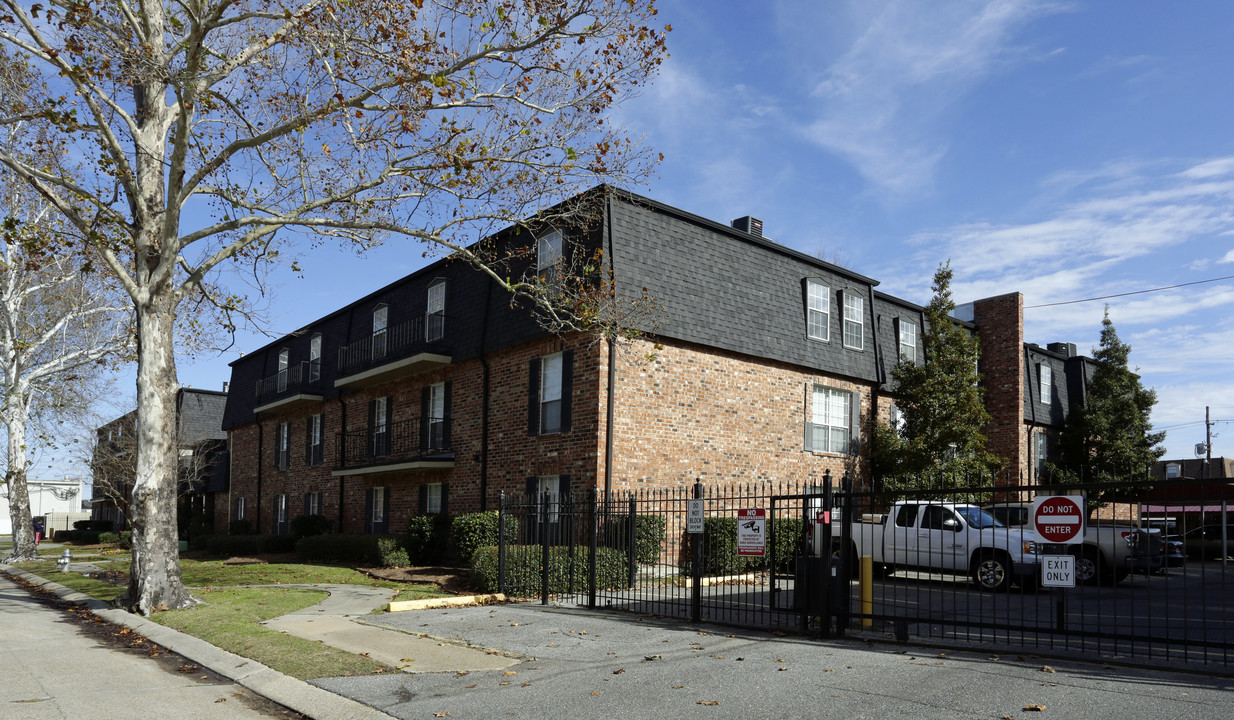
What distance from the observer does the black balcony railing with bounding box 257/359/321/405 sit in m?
31.5

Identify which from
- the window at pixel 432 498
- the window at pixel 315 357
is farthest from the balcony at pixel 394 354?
the window at pixel 432 498

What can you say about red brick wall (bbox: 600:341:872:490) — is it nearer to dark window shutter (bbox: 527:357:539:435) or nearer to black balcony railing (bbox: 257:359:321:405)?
dark window shutter (bbox: 527:357:539:435)

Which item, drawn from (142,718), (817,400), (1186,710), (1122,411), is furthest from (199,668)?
(1122,411)

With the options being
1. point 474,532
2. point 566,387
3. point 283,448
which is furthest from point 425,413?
point 283,448

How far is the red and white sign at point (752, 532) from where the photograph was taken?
11.0 meters

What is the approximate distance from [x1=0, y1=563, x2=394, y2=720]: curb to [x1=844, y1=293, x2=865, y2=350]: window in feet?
57.8

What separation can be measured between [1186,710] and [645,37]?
1095 cm

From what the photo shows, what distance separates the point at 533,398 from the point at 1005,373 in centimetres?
1546

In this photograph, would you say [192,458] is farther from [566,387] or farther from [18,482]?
[566,387]

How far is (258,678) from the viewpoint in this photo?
8.43 metres

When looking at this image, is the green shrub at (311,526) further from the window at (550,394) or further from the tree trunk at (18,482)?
the window at (550,394)

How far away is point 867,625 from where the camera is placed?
1098 centimetres

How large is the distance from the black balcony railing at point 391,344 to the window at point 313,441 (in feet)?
11.0

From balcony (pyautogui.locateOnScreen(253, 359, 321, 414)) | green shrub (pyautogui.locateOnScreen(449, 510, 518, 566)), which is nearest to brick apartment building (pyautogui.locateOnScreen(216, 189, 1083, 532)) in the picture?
balcony (pyautogui.locateOnScreen(253, 359, 321, 414))
